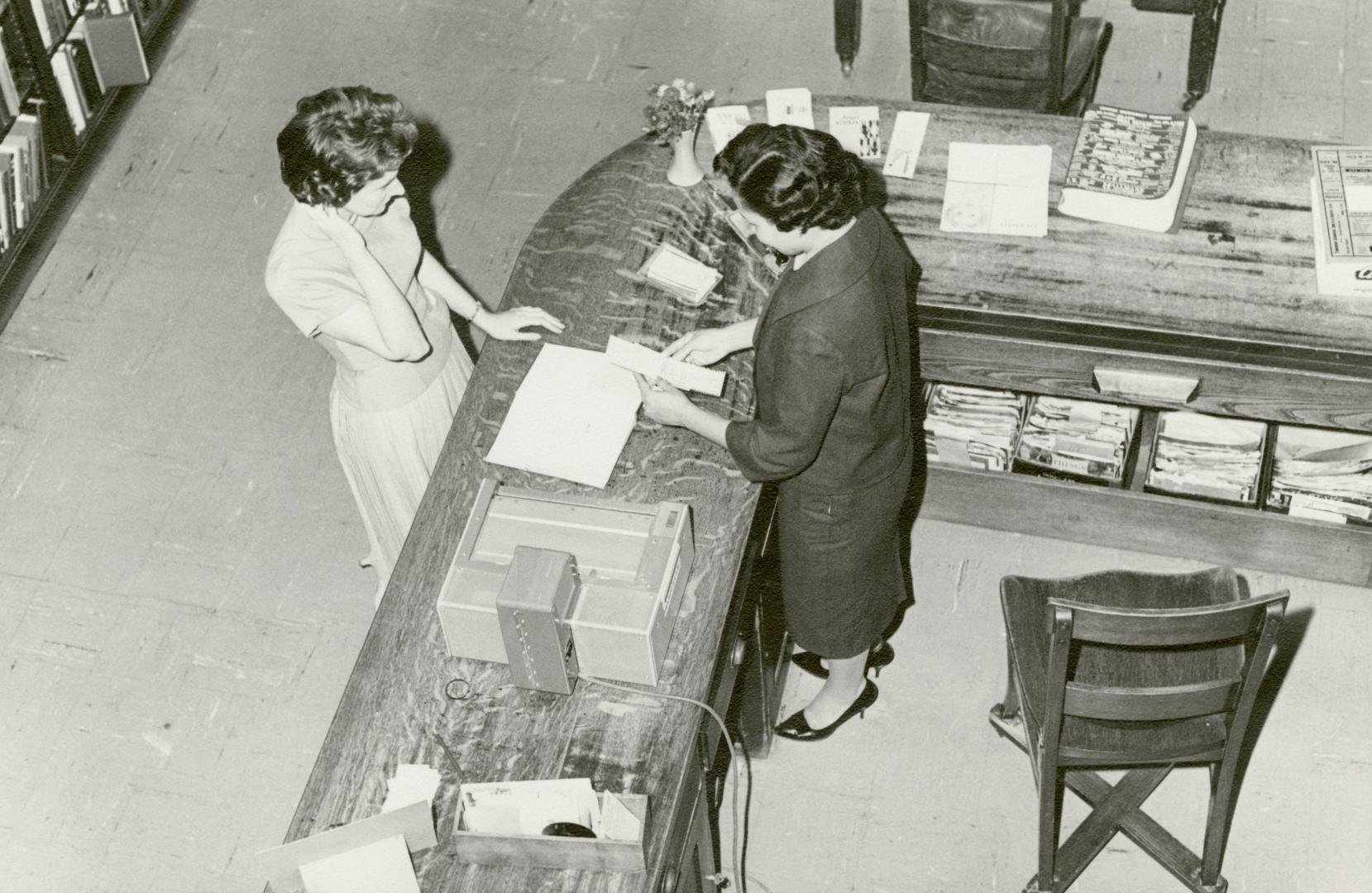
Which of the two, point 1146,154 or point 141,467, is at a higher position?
point 1146,154

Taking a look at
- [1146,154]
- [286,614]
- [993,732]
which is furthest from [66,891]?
[1146,154]

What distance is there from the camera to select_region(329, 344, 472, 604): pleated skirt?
3.45 meters

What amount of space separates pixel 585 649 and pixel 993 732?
4.82 ft

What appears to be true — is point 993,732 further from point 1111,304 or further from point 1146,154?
point 1146,154

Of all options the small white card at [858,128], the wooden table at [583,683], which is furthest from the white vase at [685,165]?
the small white card at [858,128]

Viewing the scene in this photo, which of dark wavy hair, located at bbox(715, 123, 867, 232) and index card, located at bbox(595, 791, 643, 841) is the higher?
dark wavy hair, located at bbox(715, 123, 867, 232)

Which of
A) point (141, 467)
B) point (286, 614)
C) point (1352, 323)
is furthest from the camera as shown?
point (141, 467)

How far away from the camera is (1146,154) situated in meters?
3.68

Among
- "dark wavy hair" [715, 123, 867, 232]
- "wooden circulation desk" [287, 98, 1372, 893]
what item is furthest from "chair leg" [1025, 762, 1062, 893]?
"dark wavy hair" [715, 123, 867, 232]

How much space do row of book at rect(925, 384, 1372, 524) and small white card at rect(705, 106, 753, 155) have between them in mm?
884

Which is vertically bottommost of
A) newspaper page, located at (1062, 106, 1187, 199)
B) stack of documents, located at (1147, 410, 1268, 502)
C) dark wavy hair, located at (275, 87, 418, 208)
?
stack of documents, located at (1147, 410, 1268, 502)

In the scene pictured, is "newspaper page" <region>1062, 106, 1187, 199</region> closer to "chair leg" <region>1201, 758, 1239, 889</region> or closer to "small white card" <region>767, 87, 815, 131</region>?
"small white card" <region>767, 87, 815, 131</region>

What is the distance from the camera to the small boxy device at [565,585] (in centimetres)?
259

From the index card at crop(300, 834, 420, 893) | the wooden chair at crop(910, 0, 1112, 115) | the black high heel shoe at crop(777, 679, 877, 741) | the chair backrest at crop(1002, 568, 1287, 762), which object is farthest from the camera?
the wooden chair at crop(910, 0, 1112, 115)
